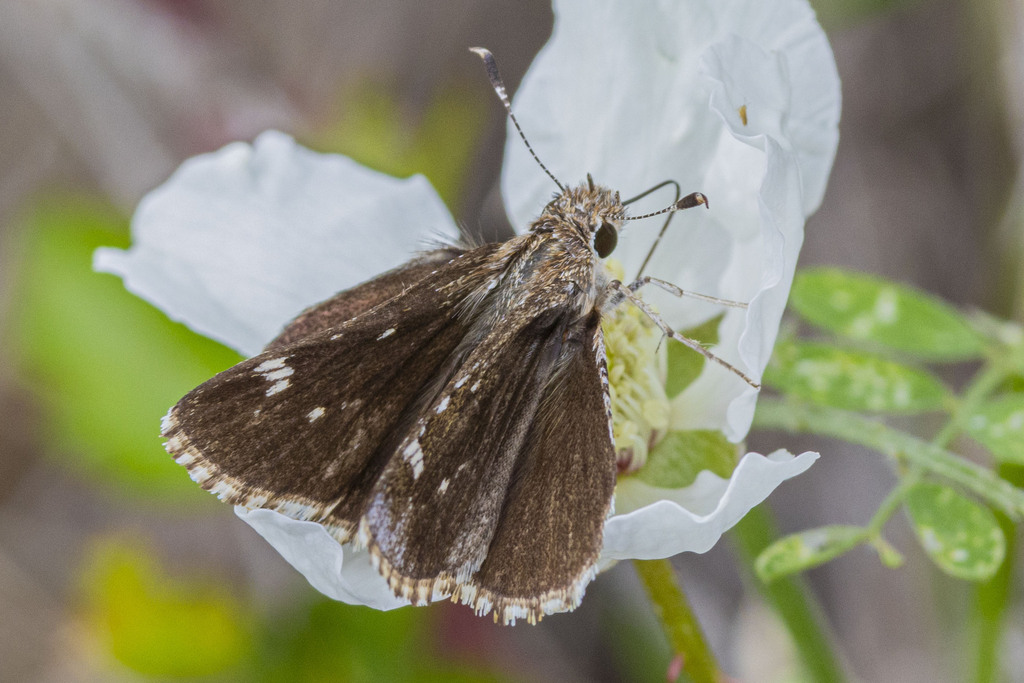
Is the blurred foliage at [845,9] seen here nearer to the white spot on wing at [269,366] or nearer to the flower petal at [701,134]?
the flower petal at [701,134]

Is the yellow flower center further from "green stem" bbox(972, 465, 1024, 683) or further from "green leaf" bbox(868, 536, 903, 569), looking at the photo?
"green stem" bbox(972, 465, 1024, 683)

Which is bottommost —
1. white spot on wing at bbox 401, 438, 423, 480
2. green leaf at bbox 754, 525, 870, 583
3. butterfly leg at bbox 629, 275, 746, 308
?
green leaf at bbox 754, 525, 870, 583

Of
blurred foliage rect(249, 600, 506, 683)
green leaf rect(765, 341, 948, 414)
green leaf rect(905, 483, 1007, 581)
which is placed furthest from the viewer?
blurred foliage rect(249, 600, 506, 683)

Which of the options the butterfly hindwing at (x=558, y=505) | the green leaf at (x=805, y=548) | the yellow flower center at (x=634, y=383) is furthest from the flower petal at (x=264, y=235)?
the green leaf at (x=805, y=548)

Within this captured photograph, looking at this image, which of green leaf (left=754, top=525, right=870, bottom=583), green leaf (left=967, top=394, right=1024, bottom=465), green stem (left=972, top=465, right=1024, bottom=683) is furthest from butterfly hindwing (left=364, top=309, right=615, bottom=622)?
green stem (left=972, top=465, right=1024, bottom=683)

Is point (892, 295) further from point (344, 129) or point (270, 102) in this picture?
point (270, 102)

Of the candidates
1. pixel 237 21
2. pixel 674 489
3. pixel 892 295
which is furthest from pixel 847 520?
pixel 237 21

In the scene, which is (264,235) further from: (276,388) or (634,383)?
(634,383)
